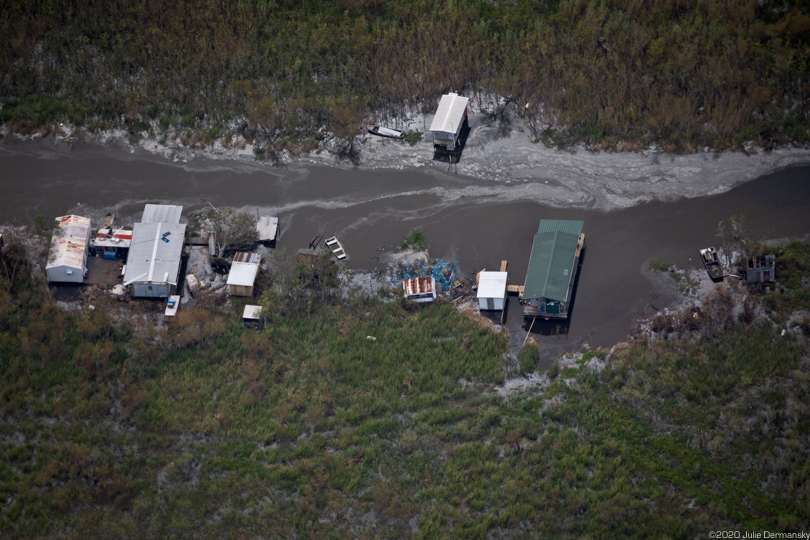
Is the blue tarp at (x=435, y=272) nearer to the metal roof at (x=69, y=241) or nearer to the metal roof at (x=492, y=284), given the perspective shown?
the metal roof at (x=492, y=284)

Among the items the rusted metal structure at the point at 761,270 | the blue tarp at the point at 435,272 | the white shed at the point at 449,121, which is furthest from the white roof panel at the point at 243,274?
the rusted metal structure at the point at 761,270

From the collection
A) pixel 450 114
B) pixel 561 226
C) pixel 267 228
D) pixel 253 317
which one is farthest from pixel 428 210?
pixel 253 317

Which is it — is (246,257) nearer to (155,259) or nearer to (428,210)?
(155,259)

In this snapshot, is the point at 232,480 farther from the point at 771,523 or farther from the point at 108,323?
the point at 771,523

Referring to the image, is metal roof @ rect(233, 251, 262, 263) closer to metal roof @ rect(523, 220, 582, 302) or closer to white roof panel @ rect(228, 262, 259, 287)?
white roof panel @ rect(228, 262, 259, 287)

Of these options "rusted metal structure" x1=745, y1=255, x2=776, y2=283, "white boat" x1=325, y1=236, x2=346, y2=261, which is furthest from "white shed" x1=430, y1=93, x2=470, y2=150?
"rusted metal structure" x1=745, y1=255, x2=776, y2=283
